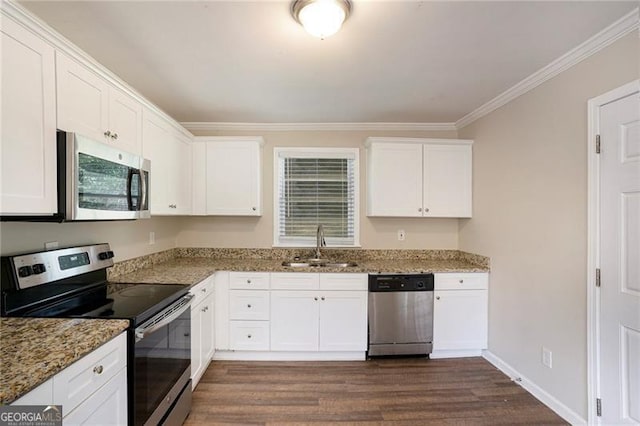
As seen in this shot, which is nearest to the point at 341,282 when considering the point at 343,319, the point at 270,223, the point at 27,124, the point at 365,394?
the point at 343,319

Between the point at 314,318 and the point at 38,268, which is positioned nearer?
the point at 38,268

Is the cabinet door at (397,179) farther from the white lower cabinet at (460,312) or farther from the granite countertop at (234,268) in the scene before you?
the white lower cabinet at (460,312)

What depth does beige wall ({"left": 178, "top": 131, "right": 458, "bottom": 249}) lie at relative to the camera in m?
3.43

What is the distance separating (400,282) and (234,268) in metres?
1.59

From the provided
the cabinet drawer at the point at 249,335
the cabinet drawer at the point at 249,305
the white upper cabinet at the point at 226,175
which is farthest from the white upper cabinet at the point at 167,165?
the cabinet drawer at the point at 249,335

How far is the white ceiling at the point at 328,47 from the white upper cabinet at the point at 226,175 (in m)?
0.48

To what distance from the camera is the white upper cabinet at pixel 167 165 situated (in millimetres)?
2283

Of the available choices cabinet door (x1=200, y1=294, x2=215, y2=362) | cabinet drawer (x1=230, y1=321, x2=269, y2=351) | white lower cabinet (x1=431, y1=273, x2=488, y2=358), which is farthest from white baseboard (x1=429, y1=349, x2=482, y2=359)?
cabinet door (x1=200, y1=294, x2=215, y2=362)

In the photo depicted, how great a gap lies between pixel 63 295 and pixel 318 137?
2.65 meters

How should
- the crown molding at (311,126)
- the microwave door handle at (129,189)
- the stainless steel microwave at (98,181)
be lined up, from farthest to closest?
the crown molding at (311,126) → the microwave door handle at (129,189) → the stainless steel microwave at (98,181)

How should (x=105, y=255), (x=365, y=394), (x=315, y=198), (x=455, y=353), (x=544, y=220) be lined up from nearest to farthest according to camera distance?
(x=105, y=255) → (x=544, y=220) → (x=365, y=394) → (x=455, y=353) → (x=315, y=198)

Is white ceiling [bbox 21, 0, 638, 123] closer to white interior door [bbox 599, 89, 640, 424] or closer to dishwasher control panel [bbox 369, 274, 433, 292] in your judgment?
white interior door [bbox 599, 89, 640, 424]

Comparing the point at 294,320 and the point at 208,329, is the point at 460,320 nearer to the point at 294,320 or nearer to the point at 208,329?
the point at 294,320

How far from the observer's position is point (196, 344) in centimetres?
232
